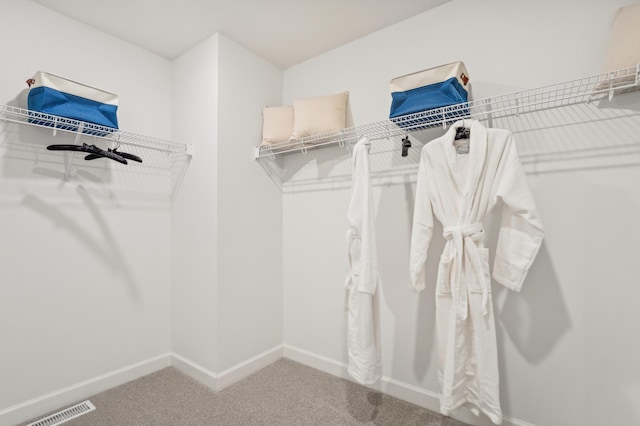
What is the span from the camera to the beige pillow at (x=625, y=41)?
127cm

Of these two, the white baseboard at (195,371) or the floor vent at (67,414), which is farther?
the white baseboard at (195,371)

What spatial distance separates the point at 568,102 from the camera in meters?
1.58

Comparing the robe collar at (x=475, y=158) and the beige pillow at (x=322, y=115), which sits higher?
the beige pillow at (x=322, y=115)

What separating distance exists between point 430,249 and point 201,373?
178 centimetres

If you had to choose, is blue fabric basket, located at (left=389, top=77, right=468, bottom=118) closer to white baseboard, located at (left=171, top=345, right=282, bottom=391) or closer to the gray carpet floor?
the gray carpet floor

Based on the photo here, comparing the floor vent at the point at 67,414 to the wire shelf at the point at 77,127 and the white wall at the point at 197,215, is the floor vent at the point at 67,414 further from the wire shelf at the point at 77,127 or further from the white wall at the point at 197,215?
the wire shelf at the point at 77,127

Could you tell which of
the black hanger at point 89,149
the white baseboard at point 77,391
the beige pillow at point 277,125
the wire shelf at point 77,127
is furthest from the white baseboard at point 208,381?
the beige pillow at point 277,125

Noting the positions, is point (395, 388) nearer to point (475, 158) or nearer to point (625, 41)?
A: point (475, 158)

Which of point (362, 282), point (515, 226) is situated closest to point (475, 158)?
point (515, 226)

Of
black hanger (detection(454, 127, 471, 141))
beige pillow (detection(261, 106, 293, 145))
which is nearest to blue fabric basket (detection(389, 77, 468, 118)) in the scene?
black hanger (detection(454, 127, 471, 141))

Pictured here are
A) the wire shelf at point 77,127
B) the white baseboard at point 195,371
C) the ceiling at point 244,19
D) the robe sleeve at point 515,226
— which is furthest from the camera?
the white baseboard at point 195,371

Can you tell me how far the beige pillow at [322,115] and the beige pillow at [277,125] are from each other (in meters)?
0.16

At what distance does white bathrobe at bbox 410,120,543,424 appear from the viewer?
144 cm

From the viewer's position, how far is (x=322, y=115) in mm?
2172
